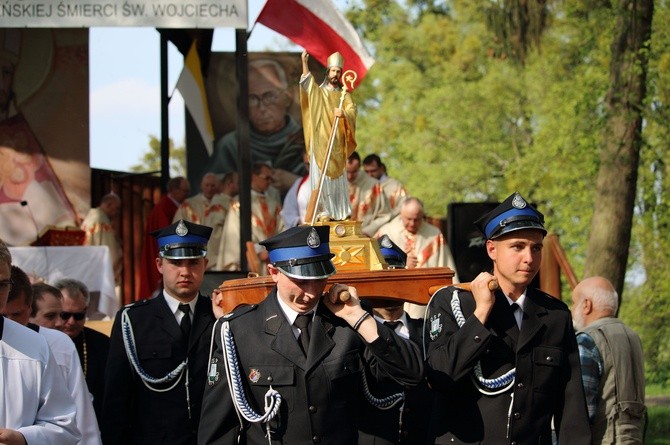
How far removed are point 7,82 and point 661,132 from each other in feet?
32.2

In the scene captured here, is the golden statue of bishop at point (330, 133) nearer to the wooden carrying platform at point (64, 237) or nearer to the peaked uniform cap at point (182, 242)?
the peaked uniform cap at point (182, 242)

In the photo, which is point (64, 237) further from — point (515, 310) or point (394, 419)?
point (515, 310)

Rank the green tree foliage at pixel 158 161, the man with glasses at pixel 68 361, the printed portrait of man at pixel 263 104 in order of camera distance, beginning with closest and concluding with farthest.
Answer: the man with glasses at pixel 68 361
the printed portrait of man at pixel 263 104
the green tree foliage at pixel 158 161

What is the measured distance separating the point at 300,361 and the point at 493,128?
110ft

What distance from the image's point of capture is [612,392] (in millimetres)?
8359

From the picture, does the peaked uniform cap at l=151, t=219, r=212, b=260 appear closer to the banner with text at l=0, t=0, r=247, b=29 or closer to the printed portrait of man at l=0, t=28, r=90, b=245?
the banner with text at l=0, t=0, r=247, b=29

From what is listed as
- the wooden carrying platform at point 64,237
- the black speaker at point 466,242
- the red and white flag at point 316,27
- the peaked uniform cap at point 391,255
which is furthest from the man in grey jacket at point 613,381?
the wooden carrying platform at point 64,237

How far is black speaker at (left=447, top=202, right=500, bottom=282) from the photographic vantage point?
579 inches

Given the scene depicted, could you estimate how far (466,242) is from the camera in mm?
14789

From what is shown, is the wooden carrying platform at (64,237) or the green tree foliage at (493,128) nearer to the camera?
the wooden carrying platform at (64,237)

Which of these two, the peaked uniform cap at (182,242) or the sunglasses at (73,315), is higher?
the peaked uniform cap at (182,242)

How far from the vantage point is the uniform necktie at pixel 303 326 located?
20.7 feet

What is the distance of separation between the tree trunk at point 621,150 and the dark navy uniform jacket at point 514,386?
1115cm

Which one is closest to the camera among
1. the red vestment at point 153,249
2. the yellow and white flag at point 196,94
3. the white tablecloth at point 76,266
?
the white tablecloth at point 76,266
